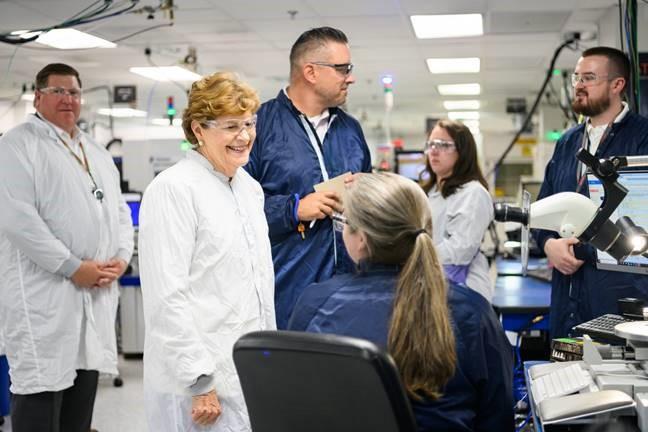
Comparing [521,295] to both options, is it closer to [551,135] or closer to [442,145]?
[442,145]

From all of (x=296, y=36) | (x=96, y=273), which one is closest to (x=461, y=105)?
(x=296, y=36)

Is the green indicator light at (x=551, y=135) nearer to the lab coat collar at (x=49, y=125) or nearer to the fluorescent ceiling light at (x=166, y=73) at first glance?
the fluorescent ceiling light at (x=166, y=73)

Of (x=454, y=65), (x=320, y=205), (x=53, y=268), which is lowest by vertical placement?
(x=53, y=268)

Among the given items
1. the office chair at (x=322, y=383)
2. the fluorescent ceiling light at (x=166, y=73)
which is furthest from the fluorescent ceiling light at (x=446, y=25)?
the office chair at (x=322, y=383)

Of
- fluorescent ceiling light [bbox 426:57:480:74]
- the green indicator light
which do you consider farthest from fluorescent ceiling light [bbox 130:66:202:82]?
the green indicator light

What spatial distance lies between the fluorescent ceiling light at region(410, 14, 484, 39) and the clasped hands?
13.3 ft

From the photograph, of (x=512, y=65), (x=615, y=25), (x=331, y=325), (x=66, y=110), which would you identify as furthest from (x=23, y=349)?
(x=512, y=65)

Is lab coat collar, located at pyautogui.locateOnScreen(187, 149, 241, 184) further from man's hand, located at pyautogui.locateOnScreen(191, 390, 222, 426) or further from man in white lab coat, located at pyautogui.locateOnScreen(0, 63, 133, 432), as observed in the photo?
man in white lab coat, located at pyautogui.locateOnScreen(0, 63, 133, 432)

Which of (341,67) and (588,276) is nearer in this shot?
(341,67)

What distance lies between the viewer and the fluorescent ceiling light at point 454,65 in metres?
8.38

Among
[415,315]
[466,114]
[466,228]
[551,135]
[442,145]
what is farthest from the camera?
[466,114]

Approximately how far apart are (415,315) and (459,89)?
1013 cm

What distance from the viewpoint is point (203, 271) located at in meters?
1.88

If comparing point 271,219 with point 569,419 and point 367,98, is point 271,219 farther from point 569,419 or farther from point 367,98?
point 367,98
